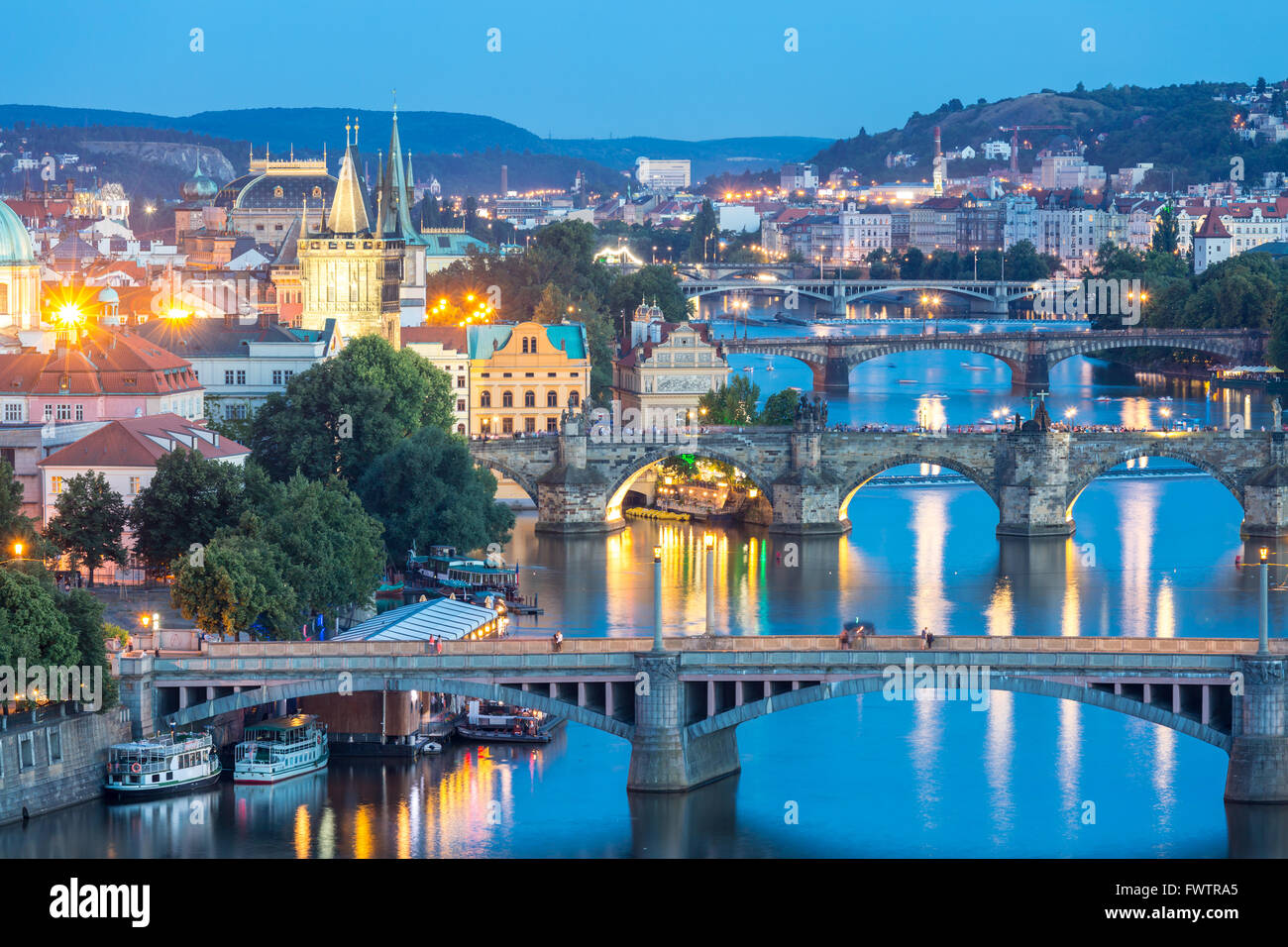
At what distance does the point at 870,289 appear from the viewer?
126500 mm

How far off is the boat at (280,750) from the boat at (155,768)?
2.27ft

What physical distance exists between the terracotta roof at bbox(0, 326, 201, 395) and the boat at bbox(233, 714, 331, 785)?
17908 millimetres

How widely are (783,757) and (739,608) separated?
1152cm

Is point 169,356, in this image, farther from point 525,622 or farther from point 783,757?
point 783,757

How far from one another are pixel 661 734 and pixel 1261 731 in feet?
22.9

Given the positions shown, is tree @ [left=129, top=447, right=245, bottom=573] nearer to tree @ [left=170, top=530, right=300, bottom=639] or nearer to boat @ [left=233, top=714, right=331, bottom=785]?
tree @ [left=170, top=530, right=300, bottom=639]

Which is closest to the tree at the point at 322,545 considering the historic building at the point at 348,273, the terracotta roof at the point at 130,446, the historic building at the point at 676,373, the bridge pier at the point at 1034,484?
the terracotta roof at the point at 130,446

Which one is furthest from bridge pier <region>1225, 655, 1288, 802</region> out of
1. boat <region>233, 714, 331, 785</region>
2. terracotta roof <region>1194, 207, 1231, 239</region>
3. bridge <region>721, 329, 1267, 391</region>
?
terracotta roof <region>1194, 207, 1231, 239</region>

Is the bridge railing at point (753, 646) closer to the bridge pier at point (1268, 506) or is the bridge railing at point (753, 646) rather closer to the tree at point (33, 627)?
the tree at point (33, 627)

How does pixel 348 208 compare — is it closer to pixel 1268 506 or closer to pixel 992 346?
pixel 1268 506

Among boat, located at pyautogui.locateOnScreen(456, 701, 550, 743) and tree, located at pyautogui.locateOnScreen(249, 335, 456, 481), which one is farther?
tree, located at pyautogui.locateOnScreen(249, 335, 456, 481)

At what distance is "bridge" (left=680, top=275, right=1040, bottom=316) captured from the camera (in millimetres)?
120438

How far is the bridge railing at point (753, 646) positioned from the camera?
1289 inches

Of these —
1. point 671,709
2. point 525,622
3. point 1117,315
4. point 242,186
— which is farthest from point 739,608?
point 242,186
